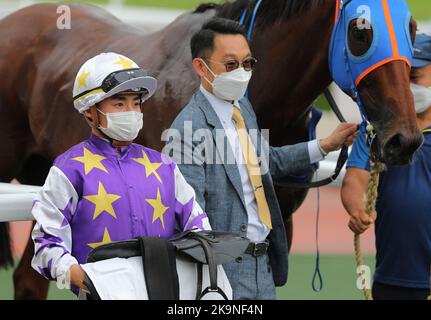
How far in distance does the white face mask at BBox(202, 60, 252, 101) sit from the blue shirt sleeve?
0.52 m

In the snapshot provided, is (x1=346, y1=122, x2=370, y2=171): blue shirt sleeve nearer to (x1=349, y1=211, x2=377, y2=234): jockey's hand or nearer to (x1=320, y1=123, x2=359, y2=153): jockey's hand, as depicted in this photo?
(x1=320, y1=123, x2=359, y2=153): jockey's hand

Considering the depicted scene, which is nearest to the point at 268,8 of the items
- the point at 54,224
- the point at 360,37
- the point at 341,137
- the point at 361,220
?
the point at 360,37

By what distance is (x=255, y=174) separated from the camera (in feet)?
10.1

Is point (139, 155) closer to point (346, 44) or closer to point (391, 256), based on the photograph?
point (346, 44)

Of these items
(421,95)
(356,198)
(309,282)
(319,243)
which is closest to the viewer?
(356,198)

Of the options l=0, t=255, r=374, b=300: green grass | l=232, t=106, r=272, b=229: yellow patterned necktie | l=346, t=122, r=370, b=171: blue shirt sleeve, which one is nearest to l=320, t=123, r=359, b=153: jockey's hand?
l=346, t=122, r=370, b=171: blue shirt sleeve

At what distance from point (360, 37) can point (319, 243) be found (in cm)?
547

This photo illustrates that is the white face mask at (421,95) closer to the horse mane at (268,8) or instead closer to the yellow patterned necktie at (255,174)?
the horse mane at (268,8)

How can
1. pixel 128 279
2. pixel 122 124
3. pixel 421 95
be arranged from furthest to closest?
pixel 421 95
pixel 122 124
pixel 128 279

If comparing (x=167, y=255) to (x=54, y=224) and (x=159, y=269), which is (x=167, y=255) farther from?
(x=54, y=224)

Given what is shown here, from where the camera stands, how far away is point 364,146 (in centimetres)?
336

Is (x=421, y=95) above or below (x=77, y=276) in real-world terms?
above

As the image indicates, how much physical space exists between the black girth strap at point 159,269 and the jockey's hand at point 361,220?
93 cm
